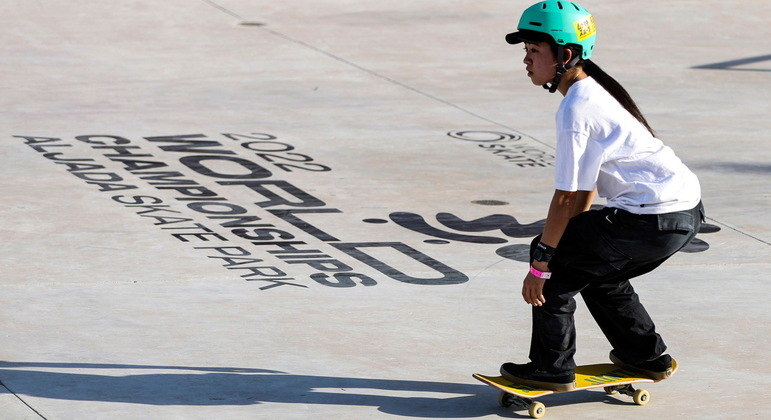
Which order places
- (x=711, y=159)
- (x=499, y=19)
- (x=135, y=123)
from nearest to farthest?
(x=711, y=159), (x=135, y=123), (x=499, y=19)

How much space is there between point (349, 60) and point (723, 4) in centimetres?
735

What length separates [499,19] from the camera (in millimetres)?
19359

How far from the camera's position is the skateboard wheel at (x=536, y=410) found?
5762mm

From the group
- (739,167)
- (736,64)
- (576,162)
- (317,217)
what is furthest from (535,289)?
(736,64)

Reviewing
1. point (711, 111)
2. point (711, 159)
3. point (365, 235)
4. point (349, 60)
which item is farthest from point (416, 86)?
point (365, 235)

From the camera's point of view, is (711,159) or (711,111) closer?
(711,159)

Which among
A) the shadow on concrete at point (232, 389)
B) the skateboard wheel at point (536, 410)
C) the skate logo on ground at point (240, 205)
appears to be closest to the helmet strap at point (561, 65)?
the skateboard wheel at point (536, 410)

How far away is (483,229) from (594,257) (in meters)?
3.75

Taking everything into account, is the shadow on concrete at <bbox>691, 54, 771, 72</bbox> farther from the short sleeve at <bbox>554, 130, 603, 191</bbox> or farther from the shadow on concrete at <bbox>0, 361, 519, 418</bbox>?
the short sleeve at <bbox>554, 130, 603, 191</bbox>

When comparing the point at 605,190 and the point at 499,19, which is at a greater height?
the point at 605,190

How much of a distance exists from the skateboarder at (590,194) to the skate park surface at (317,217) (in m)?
0.58

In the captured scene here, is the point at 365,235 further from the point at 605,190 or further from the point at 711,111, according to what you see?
the point at 711,111

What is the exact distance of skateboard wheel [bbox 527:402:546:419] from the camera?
5.76 metres

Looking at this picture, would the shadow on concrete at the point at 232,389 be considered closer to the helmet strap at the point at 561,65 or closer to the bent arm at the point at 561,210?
the bent arm at the point at 561,210
